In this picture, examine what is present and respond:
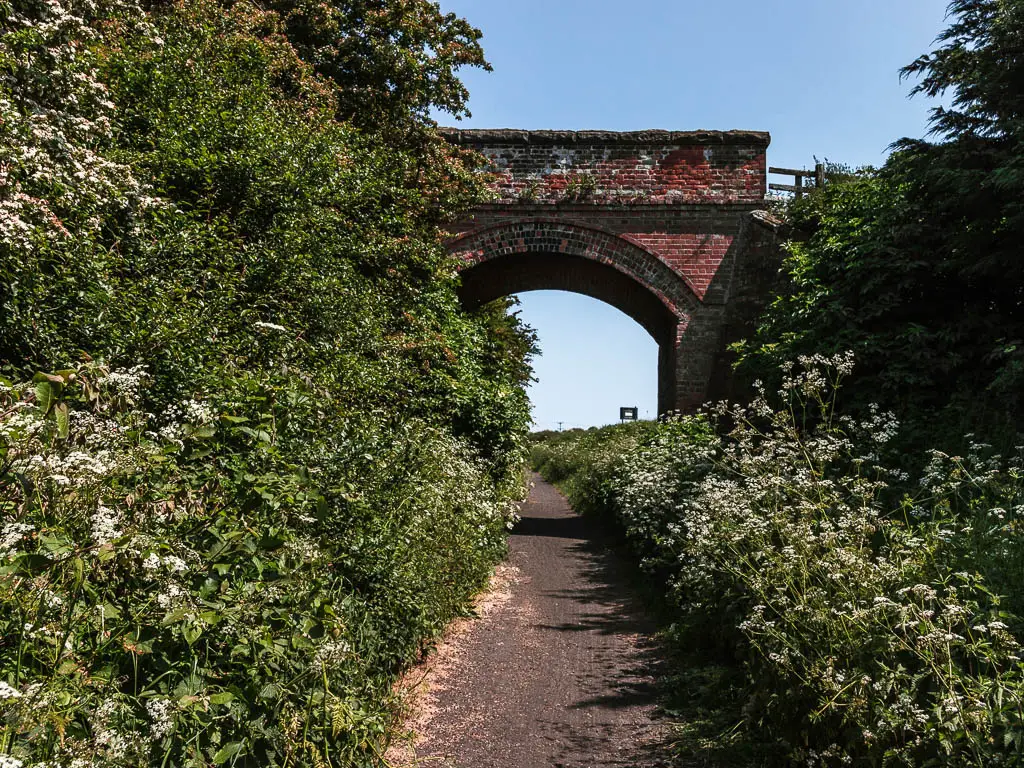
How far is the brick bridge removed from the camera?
13.5m

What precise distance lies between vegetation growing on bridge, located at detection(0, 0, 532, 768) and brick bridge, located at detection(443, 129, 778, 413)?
274 cm

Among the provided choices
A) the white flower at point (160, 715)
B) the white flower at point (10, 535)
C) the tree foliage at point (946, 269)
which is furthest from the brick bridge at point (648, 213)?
the white flower at point (160, 715)

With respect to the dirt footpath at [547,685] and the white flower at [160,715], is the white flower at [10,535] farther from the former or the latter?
the dirt footpath at [547,685]

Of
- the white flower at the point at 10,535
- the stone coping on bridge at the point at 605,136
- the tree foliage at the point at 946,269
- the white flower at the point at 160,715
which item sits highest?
the stone coping on bridge at the point at 605,136

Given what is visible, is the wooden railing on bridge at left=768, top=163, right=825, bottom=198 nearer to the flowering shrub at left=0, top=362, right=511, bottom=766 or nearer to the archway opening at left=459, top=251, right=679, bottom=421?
the archway opening at left=459, top=251, right=679, bottom=421

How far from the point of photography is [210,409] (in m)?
3.96

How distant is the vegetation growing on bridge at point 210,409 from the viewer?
2.67 m

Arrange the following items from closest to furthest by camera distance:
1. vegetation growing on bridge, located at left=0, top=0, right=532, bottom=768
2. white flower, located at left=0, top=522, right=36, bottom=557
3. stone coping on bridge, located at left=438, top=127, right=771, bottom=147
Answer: white flower, located at left=0, top=522, right=36, bottom=557 < vegetation growing on bridge, located at left=0, top=0, right=532, bottom=768 < stone coping on bridge, located at left=438, top=127, right=771, bottom=147

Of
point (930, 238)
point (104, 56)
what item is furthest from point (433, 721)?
point (930, 238)

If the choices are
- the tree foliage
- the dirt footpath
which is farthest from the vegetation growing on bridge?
the tree foliage

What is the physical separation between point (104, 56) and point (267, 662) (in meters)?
7.38

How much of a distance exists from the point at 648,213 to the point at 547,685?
9.77m

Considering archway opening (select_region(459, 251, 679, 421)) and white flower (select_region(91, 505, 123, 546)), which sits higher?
archway opening (select_region(459, 251, 679, 421))

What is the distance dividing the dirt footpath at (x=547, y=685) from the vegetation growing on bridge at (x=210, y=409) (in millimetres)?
465
